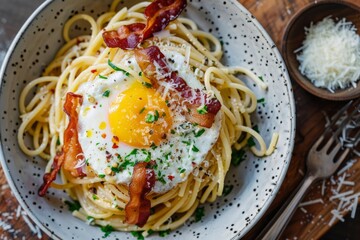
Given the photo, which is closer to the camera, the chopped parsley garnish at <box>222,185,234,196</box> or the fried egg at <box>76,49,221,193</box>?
the fried egg at <box>76,49,221,193</box>

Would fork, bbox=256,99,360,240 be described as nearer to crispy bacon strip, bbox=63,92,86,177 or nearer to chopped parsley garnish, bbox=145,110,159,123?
chopped parsley garnish, bbox=145,110,159,123

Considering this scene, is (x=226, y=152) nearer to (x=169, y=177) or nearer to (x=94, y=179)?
(x=169, y=177)

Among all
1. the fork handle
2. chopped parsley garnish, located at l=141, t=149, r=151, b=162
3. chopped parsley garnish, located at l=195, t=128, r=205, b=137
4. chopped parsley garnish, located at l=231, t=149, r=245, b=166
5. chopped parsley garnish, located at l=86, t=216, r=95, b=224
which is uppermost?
chopped parsley garnish, located at l=195, t=128, r=205, b=137

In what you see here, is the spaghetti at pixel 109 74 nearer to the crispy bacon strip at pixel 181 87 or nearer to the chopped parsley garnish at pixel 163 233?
the chopped parsley garnish at pixel 163 233

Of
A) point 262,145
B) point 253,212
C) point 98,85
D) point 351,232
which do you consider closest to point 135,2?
point 98,85

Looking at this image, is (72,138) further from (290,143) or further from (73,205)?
(290,143)

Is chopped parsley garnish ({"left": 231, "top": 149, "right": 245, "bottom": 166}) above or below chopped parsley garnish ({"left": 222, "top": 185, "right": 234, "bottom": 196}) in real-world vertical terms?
above

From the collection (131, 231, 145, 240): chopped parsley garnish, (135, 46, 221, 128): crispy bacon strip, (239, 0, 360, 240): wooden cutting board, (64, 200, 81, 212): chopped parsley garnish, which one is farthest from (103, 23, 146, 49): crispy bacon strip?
(131, 231, 145, 240): chopped parsley garnish
